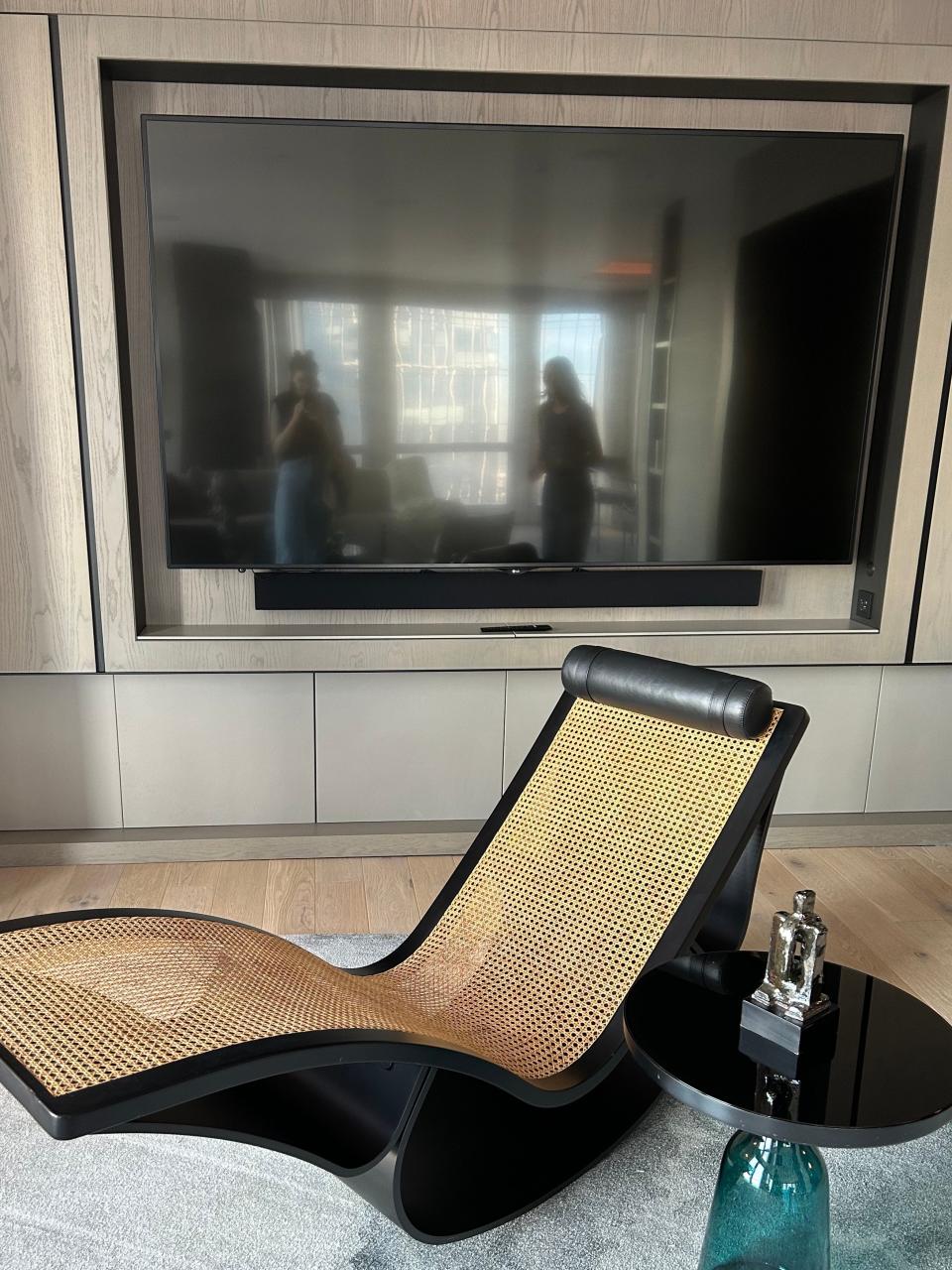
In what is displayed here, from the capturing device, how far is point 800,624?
9.96ft

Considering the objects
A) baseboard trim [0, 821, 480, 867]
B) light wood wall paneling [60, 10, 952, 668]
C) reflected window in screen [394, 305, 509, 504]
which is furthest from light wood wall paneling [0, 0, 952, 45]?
baseboard trim [0, 821, 480, 867]

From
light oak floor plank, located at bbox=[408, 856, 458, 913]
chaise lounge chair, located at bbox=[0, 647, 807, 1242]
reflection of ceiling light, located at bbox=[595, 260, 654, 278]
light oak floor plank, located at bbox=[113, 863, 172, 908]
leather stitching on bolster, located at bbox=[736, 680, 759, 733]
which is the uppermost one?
reflection of ceiling light, located at bbox=[595, 260, 654, 278]

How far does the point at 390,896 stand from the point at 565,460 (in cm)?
133

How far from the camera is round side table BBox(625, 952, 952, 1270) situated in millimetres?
1139

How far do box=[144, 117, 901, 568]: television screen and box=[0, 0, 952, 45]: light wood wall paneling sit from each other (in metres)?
0.24

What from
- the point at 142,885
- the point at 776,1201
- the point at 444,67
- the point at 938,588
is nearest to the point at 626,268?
the point at 444,67

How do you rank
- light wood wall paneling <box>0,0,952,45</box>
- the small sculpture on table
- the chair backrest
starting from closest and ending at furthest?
1. the small sculpture on table
2. the chair backrest
3. light wood wall paneling <box>0,0,952,45</box>

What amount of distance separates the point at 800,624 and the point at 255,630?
1663 mm

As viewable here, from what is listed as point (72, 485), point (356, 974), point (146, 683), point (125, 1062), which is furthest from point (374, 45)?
point (125, 1062)

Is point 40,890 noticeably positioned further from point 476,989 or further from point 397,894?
point 476,989

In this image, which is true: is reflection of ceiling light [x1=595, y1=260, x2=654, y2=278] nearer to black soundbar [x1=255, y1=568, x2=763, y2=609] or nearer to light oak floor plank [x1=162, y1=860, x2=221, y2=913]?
black soundbar [x1=255, y1=568, x2=763, y2=609]

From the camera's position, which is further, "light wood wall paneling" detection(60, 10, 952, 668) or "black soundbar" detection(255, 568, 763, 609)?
"black soundbar" detection(255, 568, 763, 609)

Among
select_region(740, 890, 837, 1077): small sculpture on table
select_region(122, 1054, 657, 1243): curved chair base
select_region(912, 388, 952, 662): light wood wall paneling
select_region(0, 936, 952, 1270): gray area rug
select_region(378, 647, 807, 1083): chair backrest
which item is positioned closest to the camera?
select_region(740, 890, 837, 1077): small sculpture on table

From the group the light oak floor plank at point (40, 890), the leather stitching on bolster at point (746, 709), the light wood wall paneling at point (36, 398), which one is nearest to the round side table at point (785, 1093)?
the leather stitching on bolster at point (746, 709)
